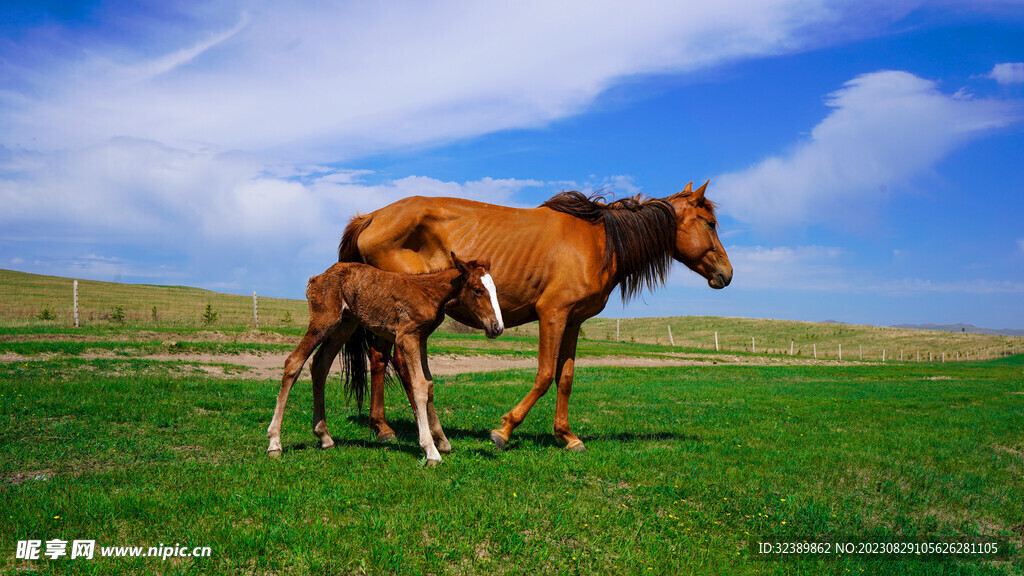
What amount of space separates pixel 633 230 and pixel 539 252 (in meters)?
1.58

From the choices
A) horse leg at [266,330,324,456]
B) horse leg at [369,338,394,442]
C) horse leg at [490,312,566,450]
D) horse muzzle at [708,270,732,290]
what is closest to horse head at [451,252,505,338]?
horse leg at [490,312,566,450]

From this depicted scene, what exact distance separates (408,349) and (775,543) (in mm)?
3998

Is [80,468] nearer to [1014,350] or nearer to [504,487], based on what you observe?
[504,487]

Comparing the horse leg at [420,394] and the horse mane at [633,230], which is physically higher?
the horse mane at [633,230]

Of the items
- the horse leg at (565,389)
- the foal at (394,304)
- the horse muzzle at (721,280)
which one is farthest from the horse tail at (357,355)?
the horse muzzle at (721,280)

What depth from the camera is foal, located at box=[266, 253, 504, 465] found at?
6645 millimetres

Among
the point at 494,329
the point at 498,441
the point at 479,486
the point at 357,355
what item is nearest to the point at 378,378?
the point at 357,355

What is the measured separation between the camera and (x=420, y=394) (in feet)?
21.3

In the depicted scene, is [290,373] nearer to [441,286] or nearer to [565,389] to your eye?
[441,286]

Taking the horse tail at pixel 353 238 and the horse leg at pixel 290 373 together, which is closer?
the horse leg at pixel 290 373

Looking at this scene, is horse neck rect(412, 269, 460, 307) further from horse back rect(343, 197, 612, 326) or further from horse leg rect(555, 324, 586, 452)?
horse leg rect(555, 324, 586, 452)

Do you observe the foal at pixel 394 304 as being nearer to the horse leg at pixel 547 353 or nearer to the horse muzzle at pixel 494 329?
the horse muzzle at pixel 494 329

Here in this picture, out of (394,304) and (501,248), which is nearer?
(394,304)

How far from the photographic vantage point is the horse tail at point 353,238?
326 inches
